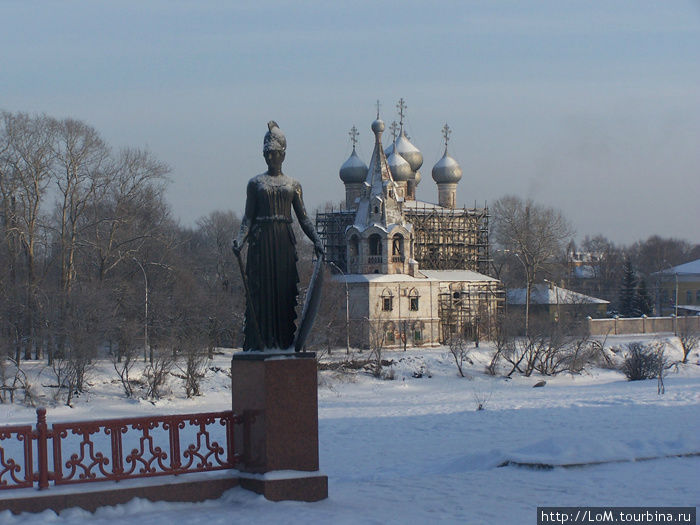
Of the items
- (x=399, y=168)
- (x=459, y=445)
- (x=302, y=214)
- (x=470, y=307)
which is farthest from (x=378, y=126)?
(x=302, y=214)

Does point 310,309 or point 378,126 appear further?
point 378,126

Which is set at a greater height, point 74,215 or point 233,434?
point 74,215

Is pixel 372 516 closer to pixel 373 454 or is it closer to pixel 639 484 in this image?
pixel 639 484

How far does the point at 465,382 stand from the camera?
35062mm

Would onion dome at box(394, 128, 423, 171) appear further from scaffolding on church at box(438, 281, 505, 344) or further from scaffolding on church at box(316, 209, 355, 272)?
scaffolding on church at box(438, 281, 505, 344)

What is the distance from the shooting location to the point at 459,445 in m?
17.6

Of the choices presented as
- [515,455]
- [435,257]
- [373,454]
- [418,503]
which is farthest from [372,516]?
[435,257]

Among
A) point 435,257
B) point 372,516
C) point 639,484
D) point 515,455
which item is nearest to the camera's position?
point 372,516

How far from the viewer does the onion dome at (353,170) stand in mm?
54219

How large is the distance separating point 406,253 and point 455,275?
14.3 ft

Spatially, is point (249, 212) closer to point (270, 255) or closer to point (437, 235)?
point (270, 255)

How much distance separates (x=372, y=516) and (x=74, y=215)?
30968 mm

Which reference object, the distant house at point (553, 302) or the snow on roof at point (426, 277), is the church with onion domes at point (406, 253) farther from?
the distant house at point (553, 302)

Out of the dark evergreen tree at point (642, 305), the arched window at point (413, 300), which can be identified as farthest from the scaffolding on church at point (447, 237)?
the dark evergreen tree at point (642, 305)
